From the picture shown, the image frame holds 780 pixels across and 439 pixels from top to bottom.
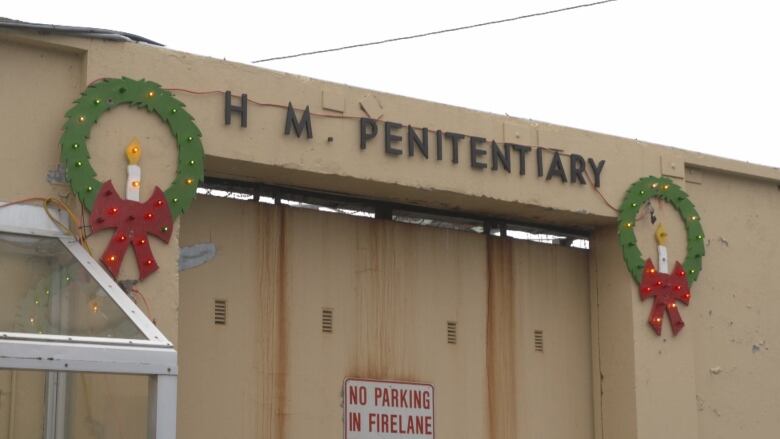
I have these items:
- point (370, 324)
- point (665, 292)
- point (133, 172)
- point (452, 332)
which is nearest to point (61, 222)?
point (133, 172)

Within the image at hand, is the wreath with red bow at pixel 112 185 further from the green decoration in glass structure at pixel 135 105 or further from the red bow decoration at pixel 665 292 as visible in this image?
the red bow decoration at pixel 665 292

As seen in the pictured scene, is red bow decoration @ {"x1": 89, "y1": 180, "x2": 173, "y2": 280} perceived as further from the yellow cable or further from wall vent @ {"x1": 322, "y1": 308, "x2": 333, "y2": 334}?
wall vent @ {"x1": 322, "y1": 308, "x2": 333, "y2": 334}

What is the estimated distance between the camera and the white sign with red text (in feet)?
42.0

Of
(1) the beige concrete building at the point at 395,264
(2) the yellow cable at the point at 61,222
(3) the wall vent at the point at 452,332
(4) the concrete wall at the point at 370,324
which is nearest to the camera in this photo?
(2) the yellow cable at the point at 61,222

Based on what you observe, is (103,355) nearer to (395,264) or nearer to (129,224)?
(129,224)

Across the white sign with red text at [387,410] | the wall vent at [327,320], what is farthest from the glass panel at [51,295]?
the white sign with red text at [387,410]

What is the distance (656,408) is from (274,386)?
4092 millimetres

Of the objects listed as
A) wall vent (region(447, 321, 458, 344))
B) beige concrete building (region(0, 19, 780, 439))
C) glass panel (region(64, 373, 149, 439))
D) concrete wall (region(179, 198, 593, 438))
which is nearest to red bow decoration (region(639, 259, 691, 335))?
beige concrete building (region(0, 19, 780, 439))

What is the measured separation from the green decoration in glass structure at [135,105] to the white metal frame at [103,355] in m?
0.60

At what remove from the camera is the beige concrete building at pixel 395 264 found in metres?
11.0

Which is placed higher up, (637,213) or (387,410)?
(637,213)

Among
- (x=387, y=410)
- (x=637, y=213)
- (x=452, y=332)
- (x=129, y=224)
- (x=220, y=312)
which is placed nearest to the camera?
(x=129, y=224)

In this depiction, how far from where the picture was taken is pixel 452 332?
538 inches

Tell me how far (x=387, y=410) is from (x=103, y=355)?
4.18m
